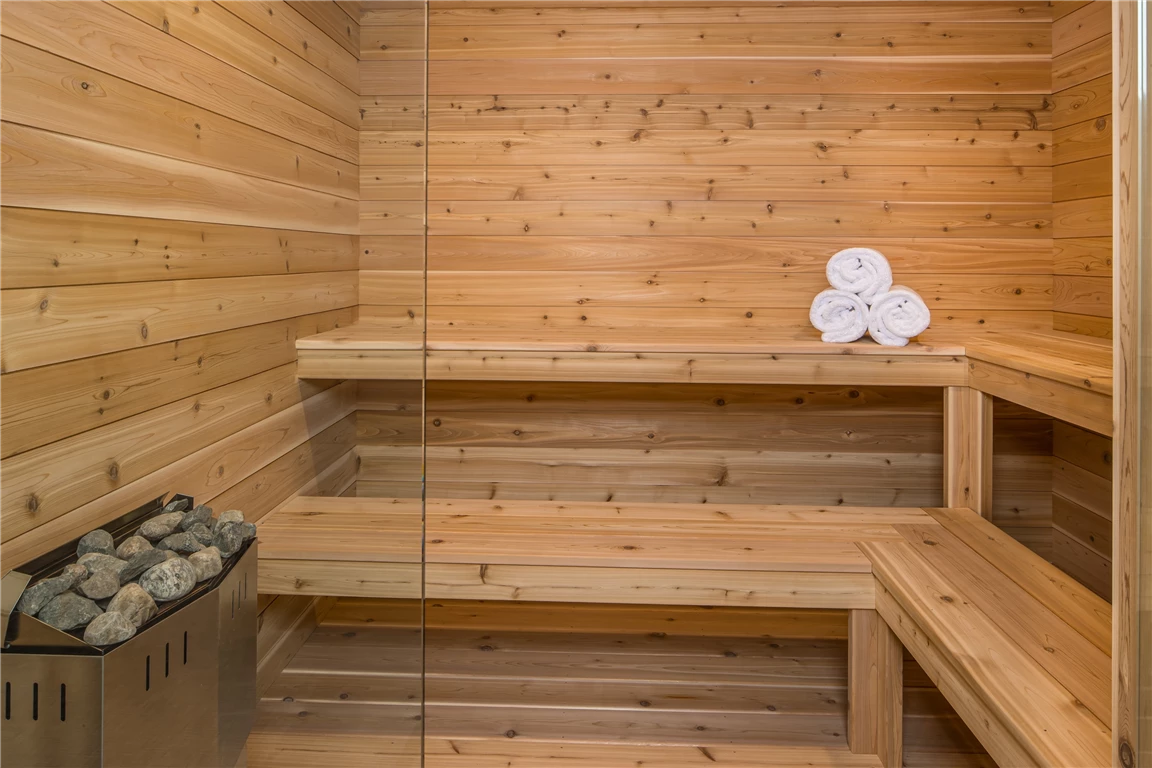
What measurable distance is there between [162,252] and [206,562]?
12 cm

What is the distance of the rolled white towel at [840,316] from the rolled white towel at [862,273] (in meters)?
0.02

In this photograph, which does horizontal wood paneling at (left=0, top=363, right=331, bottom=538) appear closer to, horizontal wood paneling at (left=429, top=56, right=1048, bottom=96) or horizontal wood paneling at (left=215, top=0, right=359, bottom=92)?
horizontal wood paneling at (left=215, top=0, right=359, bottom=92)

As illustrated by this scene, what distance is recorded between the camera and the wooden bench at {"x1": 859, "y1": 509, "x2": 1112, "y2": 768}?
3.39 ft

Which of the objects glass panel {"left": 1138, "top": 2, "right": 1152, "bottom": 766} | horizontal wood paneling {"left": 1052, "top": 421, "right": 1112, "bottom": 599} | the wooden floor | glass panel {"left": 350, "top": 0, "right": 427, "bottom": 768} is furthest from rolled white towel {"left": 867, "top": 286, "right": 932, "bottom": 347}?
glass panel {"left": 350, "top": 0, "right": 427, "bottom": 768}

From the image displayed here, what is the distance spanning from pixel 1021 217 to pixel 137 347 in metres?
2.48

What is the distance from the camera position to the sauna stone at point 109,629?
26 cm

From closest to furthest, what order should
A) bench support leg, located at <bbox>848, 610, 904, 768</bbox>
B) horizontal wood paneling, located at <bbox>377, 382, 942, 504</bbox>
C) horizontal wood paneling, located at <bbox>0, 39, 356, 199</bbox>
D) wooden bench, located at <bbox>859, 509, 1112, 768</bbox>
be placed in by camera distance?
horizontal wood paneling, located at <bbox>0, 39, 356, 199</bbox>
wooden bench, located at <bbox>859, 509, 1112, 768</bbox>
bench support leg, located at <bbox>848, 610, 904, 768</bbox>
horizontal wood paneling, located at <bbox>377, 382, 942, 504</bbox>

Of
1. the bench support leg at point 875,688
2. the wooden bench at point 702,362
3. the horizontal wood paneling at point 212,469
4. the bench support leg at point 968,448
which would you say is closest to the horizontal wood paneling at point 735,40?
the wooden bench at point 702,362

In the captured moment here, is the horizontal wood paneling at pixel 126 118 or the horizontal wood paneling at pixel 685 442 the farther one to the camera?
the horizontal wood paneling at pixel 685 442

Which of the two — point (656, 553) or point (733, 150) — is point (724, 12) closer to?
point (733, 150)

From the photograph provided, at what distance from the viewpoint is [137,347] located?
292mm

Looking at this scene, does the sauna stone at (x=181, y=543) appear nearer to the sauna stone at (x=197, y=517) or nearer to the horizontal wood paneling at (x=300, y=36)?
the sauna stone at (x=197, y=517)

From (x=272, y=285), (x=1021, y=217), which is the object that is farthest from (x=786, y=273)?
(x=272, y=285)

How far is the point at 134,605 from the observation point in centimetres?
28
